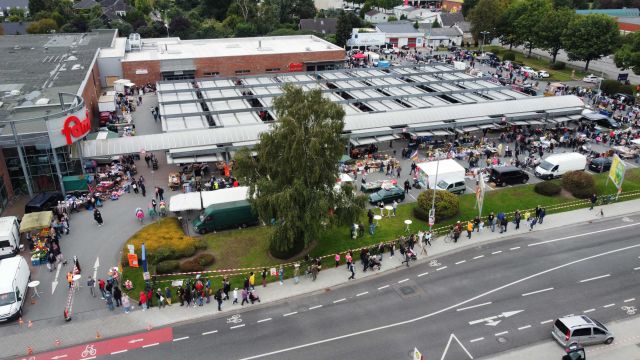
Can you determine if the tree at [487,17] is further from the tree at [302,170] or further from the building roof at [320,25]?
the tree at [302,170]

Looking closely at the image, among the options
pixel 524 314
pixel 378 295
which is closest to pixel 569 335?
pixel 524 314

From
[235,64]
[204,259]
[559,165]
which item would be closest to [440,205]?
[559,165]

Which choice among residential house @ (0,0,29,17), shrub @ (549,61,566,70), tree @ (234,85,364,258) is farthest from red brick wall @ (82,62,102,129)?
residential house @ (0,0,29,17)

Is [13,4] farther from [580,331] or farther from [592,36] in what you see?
[580,331]

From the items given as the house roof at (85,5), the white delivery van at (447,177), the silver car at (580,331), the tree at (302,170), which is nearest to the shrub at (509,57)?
the white delivery van at (447,177)

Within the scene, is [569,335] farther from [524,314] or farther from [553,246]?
[553,246]

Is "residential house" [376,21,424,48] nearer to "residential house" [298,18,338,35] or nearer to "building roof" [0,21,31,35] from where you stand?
"residential house" [298,18,338,35]
